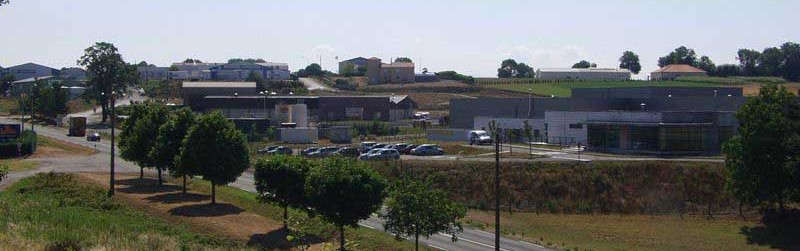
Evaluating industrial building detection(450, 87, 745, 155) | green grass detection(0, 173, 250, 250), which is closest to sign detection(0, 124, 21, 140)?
green grass detection(0, 173, 250, 250)

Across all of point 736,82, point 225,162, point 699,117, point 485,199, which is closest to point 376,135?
point 699,117

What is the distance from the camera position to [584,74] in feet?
524

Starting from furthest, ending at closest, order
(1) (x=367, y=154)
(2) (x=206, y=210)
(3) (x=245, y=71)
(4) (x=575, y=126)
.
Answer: (3) (x=245, y=71) → (4) (x=575, y=126) → (1) (x=367, y=154) → (2) (x=206, y=210)

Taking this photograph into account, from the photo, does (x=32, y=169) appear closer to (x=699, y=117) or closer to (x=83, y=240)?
(x=83, y=240)

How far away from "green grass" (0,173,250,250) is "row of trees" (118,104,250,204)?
11.6 feet

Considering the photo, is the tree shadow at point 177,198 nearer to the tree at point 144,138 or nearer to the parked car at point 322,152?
the tree at point 144,138

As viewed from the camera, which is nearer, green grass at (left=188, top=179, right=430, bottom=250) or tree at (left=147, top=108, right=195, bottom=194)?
green grass at (left=188, top=179, right=430, bottom=250)

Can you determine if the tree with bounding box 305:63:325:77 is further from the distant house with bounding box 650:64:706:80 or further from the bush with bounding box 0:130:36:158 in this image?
the bush with bounding box 0:130:36:158

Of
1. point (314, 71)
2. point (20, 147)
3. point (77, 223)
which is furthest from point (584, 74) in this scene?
point (77, 223)

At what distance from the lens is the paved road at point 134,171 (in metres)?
36.7

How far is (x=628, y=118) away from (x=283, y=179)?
3502 centimetres

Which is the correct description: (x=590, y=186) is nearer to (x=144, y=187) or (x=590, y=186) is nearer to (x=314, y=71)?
(x=144, y=187)

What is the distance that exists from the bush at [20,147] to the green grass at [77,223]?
18050mm

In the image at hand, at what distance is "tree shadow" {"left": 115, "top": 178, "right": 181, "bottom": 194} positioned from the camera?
158 ft
